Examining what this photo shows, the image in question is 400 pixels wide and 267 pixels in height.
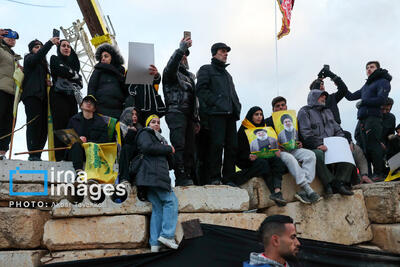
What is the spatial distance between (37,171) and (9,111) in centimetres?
124

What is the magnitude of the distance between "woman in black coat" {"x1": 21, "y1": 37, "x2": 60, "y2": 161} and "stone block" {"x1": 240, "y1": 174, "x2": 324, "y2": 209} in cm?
290

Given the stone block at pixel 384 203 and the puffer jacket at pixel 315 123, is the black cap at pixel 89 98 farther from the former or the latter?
the stone block at pixel 384 203

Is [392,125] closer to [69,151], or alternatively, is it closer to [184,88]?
[184,88]

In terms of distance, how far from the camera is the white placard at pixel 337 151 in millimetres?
5418

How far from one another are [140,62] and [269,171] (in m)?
2.27

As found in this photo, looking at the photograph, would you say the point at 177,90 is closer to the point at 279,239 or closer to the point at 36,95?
the point at 36,95

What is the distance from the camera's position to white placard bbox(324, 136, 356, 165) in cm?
542

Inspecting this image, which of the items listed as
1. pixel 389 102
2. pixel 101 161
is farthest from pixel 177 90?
pixel 389 102

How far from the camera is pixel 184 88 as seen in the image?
5.22 metres

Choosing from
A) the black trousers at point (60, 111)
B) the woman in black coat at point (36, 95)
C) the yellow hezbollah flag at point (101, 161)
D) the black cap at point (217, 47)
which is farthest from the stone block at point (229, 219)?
the black cap at point (217, 47)

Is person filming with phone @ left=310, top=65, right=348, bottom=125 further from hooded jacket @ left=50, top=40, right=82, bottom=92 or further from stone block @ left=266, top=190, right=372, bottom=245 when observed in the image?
hooded jacket @ left=50, top=40, right=82, bottom=92

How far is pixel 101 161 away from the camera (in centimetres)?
464

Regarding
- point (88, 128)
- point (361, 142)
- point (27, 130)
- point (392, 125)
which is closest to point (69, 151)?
point (88, 128)

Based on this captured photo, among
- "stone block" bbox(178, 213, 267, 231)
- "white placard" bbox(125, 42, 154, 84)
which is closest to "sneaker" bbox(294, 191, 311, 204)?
"stone block" bbox(178, 213, 267, 231)
